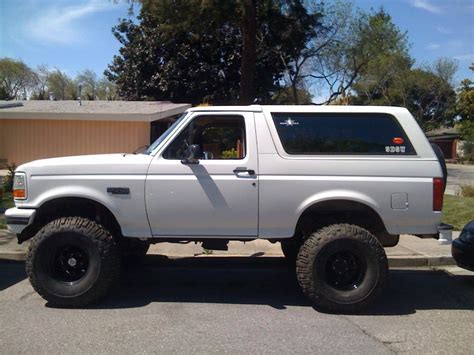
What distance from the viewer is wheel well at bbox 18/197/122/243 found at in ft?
20.1

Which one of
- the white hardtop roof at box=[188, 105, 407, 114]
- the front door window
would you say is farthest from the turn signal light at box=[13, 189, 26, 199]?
the white hardtop roof at box=[188, 105, 407, 114]

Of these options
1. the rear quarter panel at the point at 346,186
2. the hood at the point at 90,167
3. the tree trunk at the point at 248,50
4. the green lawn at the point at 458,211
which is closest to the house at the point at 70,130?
the tree trunk at the point at 248,50

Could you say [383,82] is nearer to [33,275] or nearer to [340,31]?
[340,31]

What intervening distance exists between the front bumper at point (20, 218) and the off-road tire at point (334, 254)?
116 inches

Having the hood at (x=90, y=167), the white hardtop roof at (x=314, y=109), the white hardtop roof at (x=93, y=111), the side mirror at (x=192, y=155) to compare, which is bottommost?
the hood at (x=90, y=167)

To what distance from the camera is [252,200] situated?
584 centimetres

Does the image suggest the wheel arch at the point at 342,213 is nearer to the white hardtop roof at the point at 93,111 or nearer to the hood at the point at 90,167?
the hood at the point at 90,167

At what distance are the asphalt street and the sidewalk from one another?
23.9 inches

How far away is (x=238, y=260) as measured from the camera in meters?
8.13

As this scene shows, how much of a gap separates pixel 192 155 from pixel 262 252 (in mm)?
3239

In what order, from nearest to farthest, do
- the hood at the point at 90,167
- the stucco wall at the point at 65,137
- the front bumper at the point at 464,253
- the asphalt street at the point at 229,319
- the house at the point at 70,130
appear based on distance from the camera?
the asphalt street at the point at 229,319
the hood at the point at 90,167
the front bumper at the point at 464,253
the house at the point at 70,130
the stucco wall at the point at 65,137

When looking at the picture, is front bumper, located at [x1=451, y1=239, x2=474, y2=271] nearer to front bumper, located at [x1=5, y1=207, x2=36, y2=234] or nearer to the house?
front bumper, located at [x1=5, y1=207, x2=36, y2=234]

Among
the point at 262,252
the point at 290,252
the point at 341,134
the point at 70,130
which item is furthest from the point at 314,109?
the point at 70,130

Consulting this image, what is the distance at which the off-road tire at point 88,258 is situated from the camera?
5.84 meters
